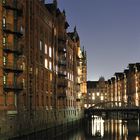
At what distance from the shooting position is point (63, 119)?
98.6 metres

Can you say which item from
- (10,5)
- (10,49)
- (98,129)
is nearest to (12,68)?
(10,49)

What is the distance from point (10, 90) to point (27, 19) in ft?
54.0

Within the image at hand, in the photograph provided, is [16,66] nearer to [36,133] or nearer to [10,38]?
[10,38]

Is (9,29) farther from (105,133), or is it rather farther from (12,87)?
(105,133)

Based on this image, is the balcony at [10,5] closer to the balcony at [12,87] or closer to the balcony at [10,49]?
the balcony at [10,49]

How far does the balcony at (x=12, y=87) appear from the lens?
197 feet

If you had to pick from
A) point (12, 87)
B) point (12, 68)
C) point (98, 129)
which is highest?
point (12, 68)

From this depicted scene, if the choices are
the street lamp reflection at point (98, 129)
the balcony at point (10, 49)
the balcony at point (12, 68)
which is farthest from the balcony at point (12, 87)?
the street lamp reflection at point (98, 129)

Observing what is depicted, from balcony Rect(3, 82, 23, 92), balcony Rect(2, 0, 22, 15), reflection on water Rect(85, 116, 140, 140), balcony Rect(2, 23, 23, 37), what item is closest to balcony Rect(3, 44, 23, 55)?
balcony Rect(2, 23, 23, 37)

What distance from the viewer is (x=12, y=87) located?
60844 millimetres

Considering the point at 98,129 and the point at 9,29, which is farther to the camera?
the point at 98,129

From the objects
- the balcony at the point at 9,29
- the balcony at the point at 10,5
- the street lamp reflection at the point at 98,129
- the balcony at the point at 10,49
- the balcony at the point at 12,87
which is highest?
the balcony at the point at 10,5

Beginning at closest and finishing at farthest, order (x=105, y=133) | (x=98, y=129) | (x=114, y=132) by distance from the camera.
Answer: (x=105, y=133) → (x=114, y=132) → (x=98, y=129)

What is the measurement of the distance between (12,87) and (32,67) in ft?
45.9
